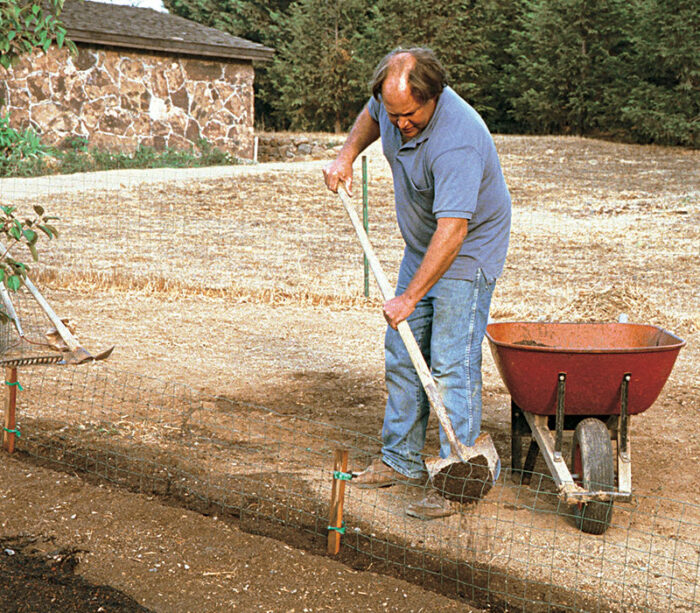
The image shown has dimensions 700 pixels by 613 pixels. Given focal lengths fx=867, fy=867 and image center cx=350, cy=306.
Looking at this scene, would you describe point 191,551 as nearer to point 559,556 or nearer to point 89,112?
point 559,556

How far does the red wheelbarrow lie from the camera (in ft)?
11.6

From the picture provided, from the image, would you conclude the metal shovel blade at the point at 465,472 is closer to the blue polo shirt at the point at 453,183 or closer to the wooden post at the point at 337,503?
the wooden post at the point at 337,503

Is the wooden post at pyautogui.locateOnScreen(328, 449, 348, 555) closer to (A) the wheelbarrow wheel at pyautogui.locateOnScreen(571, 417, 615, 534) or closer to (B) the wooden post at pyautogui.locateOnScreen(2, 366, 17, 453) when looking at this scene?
(A) the wheelbarrow wheel at pyautogui.locateOnScreen(571, 417, 615, 534)

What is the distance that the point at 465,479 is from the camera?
3.60 m

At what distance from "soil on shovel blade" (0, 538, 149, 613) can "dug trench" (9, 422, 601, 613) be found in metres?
0.03

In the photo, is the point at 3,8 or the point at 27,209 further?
the point at 27,209

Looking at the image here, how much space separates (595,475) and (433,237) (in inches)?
47.4

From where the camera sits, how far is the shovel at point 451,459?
3.50 m

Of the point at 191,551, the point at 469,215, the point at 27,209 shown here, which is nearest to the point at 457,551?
the point at 191,551

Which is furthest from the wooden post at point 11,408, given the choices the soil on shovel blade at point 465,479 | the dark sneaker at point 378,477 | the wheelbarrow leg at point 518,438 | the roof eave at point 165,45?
the roof eave at point 165,45

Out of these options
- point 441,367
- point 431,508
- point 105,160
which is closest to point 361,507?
point 431,508

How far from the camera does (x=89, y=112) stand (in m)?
17.2

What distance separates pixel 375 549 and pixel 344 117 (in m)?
Result: 25.0

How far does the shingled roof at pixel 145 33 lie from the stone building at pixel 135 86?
21mm
